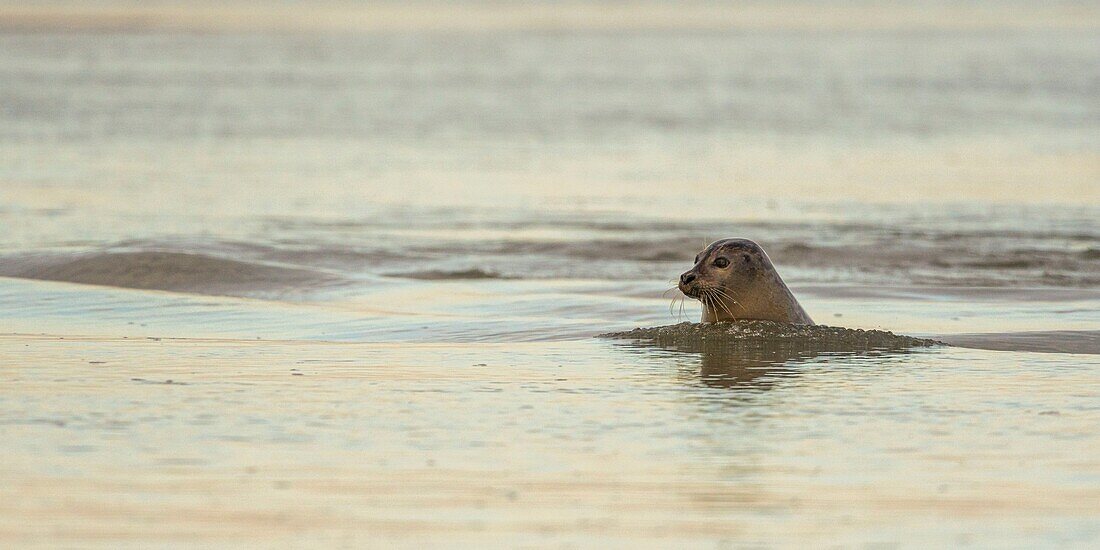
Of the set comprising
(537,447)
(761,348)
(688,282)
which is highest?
(688,282)

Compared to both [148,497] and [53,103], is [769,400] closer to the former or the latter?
[148,497]

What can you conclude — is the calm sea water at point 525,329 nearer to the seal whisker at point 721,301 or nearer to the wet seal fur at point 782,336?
the wet seal fur at point 782,336

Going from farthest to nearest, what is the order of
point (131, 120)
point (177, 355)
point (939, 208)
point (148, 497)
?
point (131, 120) → point (939, 208) → point (177, 355) → point (148, 497)

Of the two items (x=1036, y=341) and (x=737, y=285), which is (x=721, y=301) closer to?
(x=737, y=285)

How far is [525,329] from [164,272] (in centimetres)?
415

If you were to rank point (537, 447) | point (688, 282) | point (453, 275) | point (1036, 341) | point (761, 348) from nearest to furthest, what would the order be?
point (537, 447)
point (761, 348)
point (688, 282)
point (1036, 341)
point (453, 275)

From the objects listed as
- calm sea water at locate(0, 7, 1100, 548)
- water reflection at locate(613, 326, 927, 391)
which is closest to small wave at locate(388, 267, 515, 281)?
calm sea water at locate(0, 7, 1100, 548)

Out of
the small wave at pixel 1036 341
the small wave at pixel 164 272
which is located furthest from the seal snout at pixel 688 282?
the small wave at pixel 164 272

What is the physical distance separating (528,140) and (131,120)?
7.42m

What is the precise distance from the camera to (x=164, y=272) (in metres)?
14.6

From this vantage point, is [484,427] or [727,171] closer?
[484,427]

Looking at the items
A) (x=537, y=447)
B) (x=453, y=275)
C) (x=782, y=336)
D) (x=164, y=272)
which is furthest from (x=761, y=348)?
(x=164, y=272)

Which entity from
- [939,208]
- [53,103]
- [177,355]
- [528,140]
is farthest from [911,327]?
[53,103]

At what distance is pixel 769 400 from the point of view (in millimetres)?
8609
